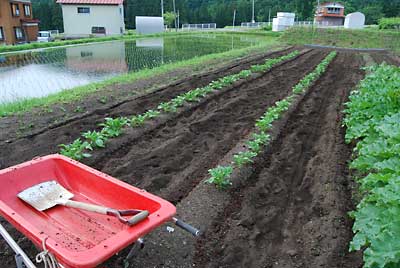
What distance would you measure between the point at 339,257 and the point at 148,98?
630 centimetres

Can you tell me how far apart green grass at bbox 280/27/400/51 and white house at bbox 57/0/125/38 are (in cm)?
2050

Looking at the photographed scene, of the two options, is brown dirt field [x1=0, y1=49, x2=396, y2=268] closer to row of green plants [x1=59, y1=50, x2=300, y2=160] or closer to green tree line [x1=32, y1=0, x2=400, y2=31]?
row of green plants [x1=59, y1=50, x2=300, y2=160]

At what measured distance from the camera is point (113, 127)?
6.17 metres

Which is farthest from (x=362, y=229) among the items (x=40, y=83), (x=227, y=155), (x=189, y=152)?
(x=40, y=83)

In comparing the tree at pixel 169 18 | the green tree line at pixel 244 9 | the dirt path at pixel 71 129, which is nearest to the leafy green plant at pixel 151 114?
the dirt path at pixel 71 129

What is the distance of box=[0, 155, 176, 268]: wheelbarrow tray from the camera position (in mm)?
2975

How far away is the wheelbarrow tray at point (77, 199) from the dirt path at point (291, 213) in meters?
0.82

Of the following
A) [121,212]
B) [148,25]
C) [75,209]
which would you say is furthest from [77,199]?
[148,25]

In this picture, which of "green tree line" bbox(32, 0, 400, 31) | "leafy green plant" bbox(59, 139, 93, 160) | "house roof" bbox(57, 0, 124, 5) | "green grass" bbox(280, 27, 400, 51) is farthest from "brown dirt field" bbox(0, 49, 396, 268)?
"green tree line" bbox(32, 0, 400, 31)

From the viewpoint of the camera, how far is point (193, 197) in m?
4.25

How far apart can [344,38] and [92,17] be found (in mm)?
27697

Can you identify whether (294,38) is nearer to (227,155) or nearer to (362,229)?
(227,155)

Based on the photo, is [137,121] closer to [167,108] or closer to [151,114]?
[151,114]

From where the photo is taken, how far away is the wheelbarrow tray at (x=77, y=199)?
2.97m
